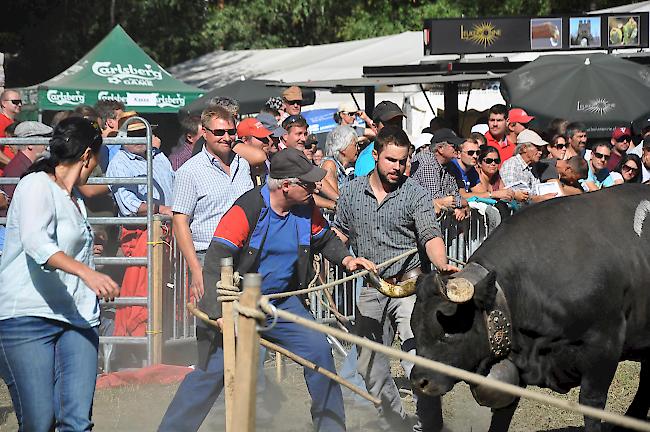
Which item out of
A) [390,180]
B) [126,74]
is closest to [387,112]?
[390,180]

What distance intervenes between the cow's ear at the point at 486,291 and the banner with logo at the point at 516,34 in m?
11.6

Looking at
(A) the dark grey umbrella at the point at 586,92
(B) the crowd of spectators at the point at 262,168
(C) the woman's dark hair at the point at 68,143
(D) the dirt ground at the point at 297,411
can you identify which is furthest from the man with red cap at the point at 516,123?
(C) the woman's dark hair at the point at 68,143

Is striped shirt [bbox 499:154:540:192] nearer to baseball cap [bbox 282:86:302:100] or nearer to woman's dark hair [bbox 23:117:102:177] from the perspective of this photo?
baseball cap [bbox 282:86:302:100]

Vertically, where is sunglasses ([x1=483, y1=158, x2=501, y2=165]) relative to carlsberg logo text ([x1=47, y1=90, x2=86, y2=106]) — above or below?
below

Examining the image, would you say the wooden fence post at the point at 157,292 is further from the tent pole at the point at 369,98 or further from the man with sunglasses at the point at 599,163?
the tent pole at the point at 369,98

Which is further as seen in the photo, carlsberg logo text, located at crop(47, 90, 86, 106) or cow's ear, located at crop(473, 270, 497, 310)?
carlsberg logo text, located at crop(47, 90, 86, 106)

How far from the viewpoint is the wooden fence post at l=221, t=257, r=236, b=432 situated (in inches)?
239

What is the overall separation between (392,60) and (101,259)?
1673 cm

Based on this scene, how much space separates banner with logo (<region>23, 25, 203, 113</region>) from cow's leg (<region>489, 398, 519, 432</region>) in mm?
11617

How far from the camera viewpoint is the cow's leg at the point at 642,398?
25.8 feet

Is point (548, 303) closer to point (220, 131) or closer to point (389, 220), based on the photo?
point (389, 220)

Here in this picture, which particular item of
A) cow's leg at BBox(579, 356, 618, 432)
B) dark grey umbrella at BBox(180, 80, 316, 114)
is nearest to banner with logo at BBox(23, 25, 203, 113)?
dark grey umbrella at BBox(180, 80, 316, 114)

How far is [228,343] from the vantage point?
6207mm

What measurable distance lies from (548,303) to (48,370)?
2824 millimetres
